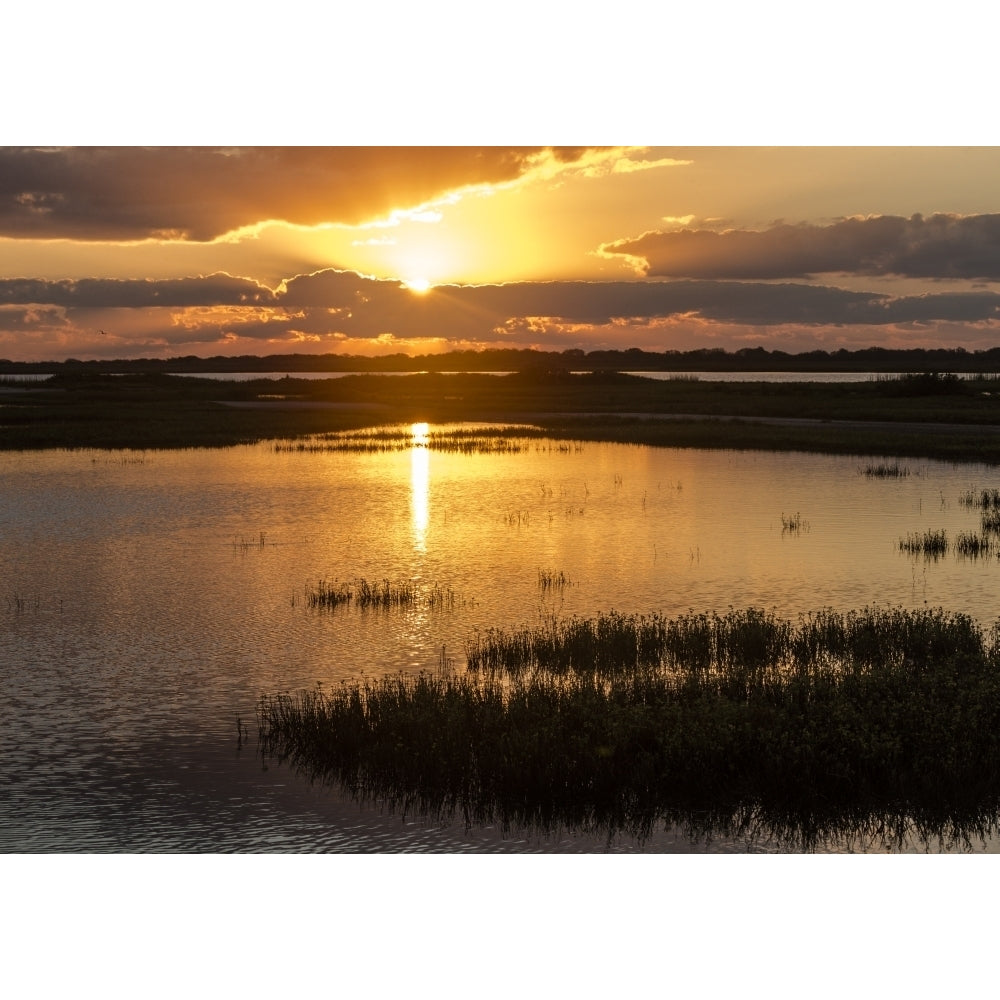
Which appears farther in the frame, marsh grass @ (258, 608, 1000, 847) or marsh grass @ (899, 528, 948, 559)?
marsh grass @ (899, 528, 948, 559)

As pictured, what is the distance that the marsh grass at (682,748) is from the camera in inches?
583

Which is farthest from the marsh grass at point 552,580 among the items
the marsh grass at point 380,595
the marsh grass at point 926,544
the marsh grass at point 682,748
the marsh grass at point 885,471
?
the marsh grass at point 885,471

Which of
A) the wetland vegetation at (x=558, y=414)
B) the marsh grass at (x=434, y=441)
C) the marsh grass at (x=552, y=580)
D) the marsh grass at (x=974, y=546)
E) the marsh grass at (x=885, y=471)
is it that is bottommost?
the marsh grass at (x=552, y=580)

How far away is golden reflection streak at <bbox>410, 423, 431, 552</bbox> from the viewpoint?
38.2 metres

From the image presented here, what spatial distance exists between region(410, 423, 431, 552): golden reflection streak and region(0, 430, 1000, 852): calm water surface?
0.28 meters

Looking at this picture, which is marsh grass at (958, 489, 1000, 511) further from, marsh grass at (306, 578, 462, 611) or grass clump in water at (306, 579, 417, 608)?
grass clump in water at (306, 579, 417, 608)

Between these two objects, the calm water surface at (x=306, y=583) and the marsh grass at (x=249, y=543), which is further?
the marsh grass at (x=249, y=543)

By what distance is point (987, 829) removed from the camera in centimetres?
1439

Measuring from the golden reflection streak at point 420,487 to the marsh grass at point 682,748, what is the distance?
57.7 ft

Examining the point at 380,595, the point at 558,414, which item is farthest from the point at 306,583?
the point at 558,414

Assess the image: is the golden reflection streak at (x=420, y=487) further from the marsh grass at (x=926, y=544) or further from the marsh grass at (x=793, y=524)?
the marsh grass at (x=926, y=544)

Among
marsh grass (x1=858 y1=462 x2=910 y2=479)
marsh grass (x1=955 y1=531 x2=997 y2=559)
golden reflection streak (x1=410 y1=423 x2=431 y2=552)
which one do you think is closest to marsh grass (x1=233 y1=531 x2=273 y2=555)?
golden reflection streak (x1=410 y1=423 x2=431 y2=552)

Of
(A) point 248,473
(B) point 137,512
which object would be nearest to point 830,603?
(B) point 137,512

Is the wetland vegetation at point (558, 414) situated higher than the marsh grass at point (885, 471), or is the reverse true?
the wetland vegetation at point (558, 414)
